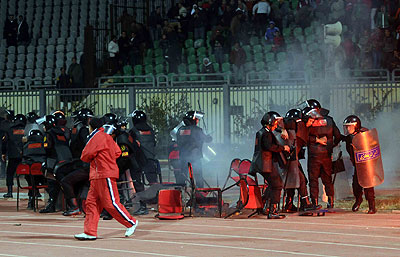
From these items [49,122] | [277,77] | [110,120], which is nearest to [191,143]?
[110,120]

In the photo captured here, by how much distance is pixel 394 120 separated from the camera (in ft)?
84.0

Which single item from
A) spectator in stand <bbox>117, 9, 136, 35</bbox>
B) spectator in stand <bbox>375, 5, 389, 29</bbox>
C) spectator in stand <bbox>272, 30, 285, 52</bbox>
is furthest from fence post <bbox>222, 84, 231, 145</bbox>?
spectator in stand <bbox>117, 9, 136, 35</bbox>

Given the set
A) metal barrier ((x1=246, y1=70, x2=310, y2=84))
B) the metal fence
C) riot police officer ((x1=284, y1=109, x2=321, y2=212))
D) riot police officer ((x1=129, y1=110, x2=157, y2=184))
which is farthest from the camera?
metal barrier ((x1=246, y1=70, x2=310, y2=84))

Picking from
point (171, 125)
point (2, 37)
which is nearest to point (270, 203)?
point (171, 125)

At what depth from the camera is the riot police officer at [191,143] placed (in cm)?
1669

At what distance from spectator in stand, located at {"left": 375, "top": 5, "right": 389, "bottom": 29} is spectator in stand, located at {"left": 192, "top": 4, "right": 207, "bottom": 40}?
6127 mm

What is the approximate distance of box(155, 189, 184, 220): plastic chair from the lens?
1435 centimetres

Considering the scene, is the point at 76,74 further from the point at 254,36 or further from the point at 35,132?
the point at 35,132

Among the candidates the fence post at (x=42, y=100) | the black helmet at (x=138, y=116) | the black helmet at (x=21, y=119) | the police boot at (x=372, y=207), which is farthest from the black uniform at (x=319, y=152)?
the fence post at (x=42, y=100)

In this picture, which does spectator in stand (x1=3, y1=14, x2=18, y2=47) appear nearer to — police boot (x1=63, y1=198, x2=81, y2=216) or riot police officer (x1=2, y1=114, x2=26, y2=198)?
riot police officer (x1=2, y1=114, x2=26, y2=198)

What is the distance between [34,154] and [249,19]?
1554 centimetres

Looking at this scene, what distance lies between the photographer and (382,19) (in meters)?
28.6

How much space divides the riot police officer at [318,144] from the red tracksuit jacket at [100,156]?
418 cm

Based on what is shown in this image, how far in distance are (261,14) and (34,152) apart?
1545 centimetres
